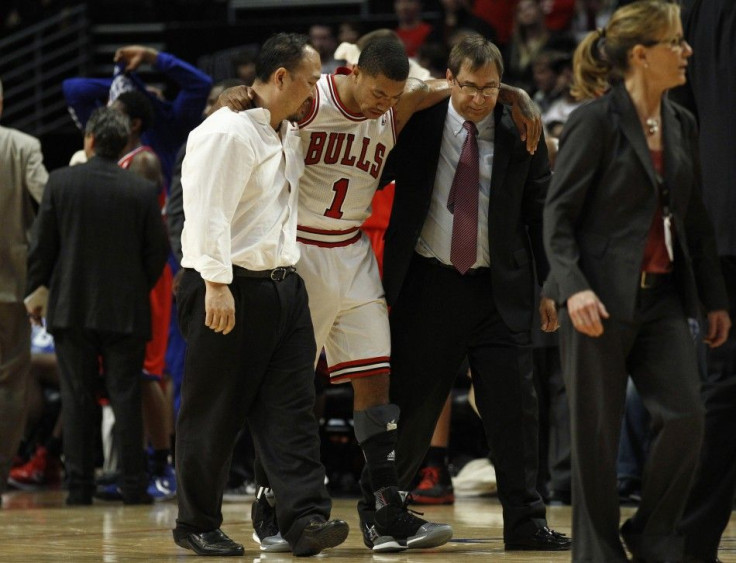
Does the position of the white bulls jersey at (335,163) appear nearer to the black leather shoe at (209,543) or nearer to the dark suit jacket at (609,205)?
the black leather shoe at (209,543)

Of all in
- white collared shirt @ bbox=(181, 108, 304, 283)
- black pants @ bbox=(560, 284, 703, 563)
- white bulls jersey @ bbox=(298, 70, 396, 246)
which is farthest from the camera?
white bulls jersey @ bbox=(298, 70, 396, 246)

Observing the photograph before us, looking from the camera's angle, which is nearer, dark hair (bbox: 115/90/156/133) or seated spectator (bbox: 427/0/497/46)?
dark hair (bbox: 115/90/156/133)

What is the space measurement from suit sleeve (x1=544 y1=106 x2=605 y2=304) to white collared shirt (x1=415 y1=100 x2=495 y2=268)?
1.33m

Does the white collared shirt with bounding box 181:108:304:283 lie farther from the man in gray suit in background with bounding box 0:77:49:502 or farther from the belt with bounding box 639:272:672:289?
the man in gray suit in background with bounding box 0:77:49:502

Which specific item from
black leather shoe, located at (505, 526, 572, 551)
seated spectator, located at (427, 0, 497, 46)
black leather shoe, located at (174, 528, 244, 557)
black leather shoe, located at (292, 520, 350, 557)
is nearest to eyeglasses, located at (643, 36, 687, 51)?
black leather shoe, located at (292, 520, 350, 557)

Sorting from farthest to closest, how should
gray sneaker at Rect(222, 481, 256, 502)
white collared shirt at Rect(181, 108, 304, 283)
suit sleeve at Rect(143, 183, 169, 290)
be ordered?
gray sneaker at Rect(222, 481, 256, 502)
suit sleeve at Rect(143, 183, 169, 290)
white collared shirt at Rect(181, 108, 304, 283)

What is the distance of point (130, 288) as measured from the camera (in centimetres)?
750

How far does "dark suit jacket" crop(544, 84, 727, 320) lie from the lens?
12.3 feet

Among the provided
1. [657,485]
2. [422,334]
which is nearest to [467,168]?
[422,334]

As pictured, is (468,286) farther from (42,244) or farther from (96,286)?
(42,244)

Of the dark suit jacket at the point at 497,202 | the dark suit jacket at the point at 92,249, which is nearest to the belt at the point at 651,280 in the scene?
the dark suit jacket at the point at 497,202

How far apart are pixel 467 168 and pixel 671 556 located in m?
1.95

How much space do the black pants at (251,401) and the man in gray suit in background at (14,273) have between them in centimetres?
287

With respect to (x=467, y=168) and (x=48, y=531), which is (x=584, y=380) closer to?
(x=467, y=168)
